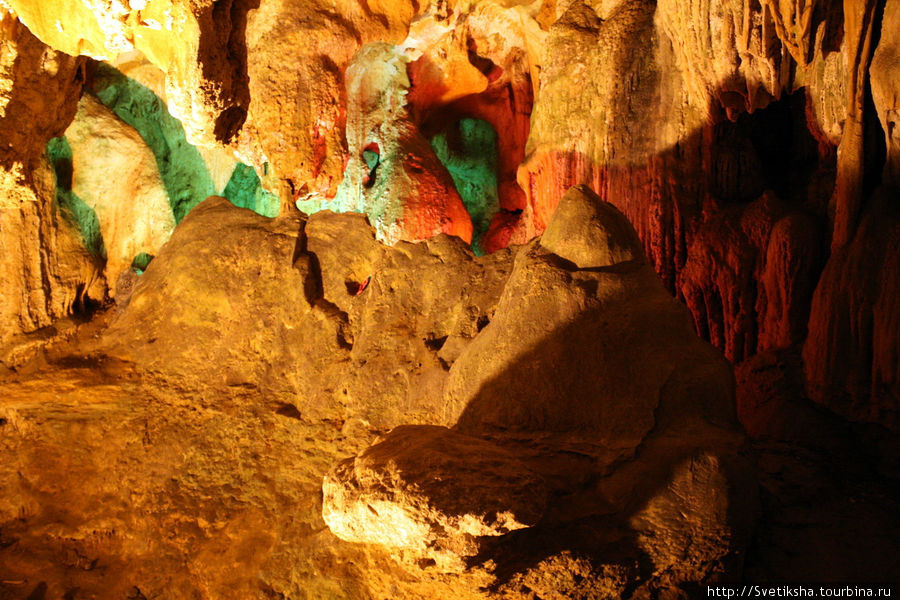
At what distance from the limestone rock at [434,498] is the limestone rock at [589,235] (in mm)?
936

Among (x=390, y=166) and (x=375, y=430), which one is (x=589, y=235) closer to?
(x=375, y=430)

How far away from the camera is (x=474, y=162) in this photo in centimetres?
1016

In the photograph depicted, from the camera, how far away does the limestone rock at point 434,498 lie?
1587mm

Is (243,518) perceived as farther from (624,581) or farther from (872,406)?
(872,406)

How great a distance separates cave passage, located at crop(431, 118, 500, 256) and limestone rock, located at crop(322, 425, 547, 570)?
824 cm

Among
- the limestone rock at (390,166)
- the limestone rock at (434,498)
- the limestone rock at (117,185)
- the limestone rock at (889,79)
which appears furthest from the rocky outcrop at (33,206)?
the limestone rock at (889,79)

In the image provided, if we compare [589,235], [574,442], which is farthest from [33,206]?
[574,442]

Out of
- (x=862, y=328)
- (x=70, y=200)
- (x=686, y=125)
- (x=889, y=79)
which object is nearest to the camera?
(x=889, y=79)

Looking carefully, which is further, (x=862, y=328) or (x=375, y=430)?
(x=862, y=328)

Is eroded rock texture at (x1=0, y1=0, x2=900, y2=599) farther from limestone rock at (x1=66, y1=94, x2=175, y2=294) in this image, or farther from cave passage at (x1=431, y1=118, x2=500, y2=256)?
cave passage at (x1=431, y1=118, x2=500, y2=256)

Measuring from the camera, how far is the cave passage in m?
10.0

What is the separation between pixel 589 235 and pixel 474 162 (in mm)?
7935

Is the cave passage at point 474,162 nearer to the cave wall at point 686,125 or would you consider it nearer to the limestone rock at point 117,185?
the cave wall at point 686,125

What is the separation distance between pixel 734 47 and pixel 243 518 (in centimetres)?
465
